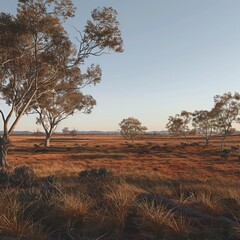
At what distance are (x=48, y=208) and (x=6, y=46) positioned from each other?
17.1 metres

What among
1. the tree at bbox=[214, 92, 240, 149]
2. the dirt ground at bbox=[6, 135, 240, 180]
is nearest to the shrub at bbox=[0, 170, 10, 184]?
the dirt ground at bbox=[6, 135, 240, 180]

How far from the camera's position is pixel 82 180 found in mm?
13227

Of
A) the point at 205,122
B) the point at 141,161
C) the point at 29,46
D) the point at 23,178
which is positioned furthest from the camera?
the point at 205,122

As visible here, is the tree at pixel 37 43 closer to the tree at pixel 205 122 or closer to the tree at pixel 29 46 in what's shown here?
the tree at pixel 29 46

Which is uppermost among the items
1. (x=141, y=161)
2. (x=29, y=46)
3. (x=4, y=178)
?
(x=29, y=46)

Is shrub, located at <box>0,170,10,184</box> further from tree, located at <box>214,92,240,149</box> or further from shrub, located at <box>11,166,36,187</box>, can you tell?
tree, located at <box>214,92,240,149</box>

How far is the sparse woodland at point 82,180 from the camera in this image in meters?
5.47

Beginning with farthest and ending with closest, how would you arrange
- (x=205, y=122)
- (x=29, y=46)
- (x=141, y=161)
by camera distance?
(x=205, y=122) → (x=141, y=161) → (x=29, y=46)

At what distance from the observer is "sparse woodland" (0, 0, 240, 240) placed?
5.47 meters

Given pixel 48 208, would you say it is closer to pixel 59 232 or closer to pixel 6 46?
pixel 59 232

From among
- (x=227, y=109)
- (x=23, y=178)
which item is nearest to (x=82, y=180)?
(x=23, y=178)

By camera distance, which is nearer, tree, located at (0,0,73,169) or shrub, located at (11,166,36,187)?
shrub, located at (11,166,36,187)

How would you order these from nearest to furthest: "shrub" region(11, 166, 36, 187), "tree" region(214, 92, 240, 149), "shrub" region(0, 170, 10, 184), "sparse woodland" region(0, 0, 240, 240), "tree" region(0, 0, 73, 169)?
"sparse woodland" region(0, 0, 240, 240) < "shrub" region(11, 166, 36, 187) < "shrub" region(0, 170, 10, 184) < "tree" region(0, 0, 73, 169) < "tree" region(214, 92, 240, 149)

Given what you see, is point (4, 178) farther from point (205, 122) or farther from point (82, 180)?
point (205, 122)
